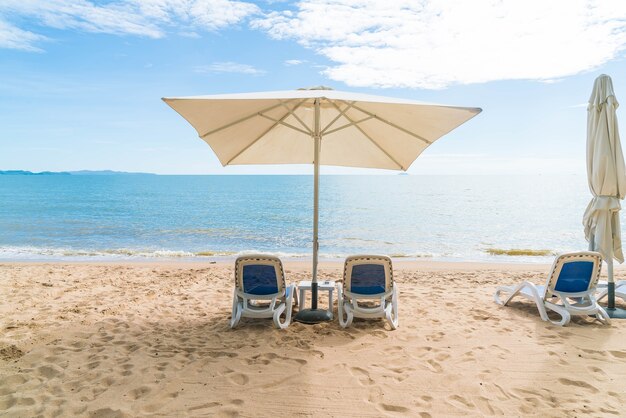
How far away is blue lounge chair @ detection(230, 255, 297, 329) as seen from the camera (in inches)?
184

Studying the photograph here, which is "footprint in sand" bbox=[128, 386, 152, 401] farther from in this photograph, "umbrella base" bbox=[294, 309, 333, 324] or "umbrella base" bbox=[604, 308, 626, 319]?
"umbrella base" bbox=[604, 308, 626, 319]

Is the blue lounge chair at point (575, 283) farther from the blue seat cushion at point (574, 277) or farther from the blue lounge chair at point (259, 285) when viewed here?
the blue lounge chair at point (259, 285)

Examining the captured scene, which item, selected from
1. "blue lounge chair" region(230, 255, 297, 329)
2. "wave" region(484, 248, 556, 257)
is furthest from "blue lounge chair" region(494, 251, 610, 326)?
"wave" region(484, 248, 556, 257)

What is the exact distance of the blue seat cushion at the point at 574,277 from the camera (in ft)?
16.4

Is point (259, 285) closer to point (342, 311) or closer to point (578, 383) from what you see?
point (342, 311)

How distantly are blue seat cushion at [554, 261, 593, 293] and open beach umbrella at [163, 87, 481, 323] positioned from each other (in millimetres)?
2389

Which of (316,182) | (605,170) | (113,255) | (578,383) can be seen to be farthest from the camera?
(113,255)

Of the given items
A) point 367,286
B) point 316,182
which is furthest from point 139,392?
point 316,182

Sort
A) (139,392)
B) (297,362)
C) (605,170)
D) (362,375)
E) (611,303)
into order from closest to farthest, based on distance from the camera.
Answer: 1. (139,392)
2. (362,375)
3. (297,362)
4. (605,170)
5. (611,303)

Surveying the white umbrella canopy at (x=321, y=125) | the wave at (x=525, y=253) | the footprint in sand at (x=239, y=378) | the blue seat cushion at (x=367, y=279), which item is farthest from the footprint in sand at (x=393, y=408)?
the wave at (x=525, y=253)

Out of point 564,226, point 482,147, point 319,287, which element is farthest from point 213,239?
point 482,147

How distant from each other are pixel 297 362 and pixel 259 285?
1203mm

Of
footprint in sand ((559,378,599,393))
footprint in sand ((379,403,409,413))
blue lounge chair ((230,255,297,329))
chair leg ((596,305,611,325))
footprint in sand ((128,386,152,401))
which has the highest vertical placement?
blue lounge chair ((230,255,297,329))

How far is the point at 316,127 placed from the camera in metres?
4.76
